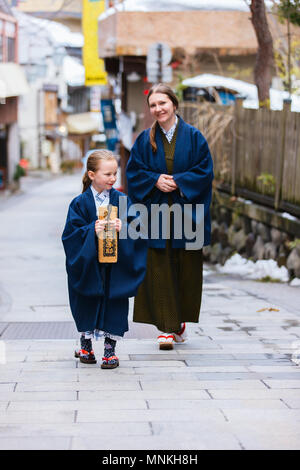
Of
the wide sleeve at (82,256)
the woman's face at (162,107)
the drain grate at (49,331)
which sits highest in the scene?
the woman's face at (162,107)

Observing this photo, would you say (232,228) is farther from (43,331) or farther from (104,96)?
(104,96)

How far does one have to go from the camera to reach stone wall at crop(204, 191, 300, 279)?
368 inches

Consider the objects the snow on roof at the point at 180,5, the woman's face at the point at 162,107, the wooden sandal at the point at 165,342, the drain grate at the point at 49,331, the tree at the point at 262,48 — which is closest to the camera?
the woman's face at the point at 162,107

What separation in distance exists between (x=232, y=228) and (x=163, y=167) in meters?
6.20

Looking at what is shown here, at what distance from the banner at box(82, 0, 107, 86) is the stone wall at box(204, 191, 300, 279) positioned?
399 inches

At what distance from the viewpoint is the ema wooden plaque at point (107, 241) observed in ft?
16.4

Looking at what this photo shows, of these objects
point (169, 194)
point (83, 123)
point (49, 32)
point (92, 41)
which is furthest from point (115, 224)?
point (83, 123)

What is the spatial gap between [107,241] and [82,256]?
19 cm

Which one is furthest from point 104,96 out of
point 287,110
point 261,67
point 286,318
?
point 286,318

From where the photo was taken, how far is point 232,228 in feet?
38.8

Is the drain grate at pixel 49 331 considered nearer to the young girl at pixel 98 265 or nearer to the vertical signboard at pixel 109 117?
the young girl at pixel 98 265

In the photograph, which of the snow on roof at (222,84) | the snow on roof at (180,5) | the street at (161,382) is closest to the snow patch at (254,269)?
the street at (161,382)

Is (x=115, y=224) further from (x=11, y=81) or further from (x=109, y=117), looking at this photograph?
(x=11, y=81)
